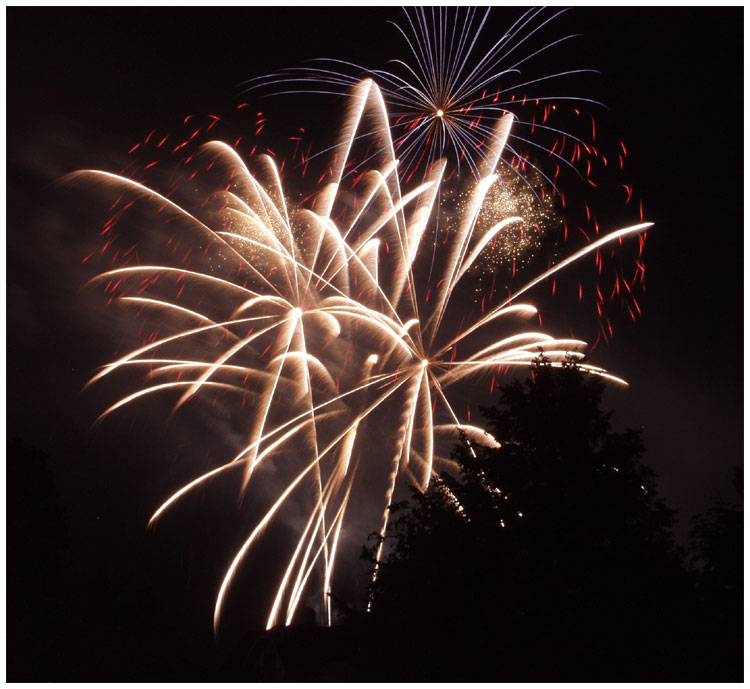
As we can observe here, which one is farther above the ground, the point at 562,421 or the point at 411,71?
the point at 411,71

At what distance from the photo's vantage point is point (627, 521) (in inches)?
444

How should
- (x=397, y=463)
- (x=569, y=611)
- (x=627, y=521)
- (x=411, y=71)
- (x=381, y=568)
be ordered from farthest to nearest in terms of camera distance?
(x=397, y=463)
(x=411, y=71)
(x=381, y=568)
(x=627, y=521)
(x=569, y=611)

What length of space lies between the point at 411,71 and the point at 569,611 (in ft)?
46.7

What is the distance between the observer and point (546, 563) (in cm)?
1082

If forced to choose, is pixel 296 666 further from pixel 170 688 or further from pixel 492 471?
pixel 492 471

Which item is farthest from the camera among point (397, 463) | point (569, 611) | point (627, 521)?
point (397, 463)

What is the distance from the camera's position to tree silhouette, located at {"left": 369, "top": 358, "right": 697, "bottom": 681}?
989 cm

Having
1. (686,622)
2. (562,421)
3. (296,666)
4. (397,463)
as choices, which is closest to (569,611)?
(686,622)

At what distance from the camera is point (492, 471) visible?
41.5 ft

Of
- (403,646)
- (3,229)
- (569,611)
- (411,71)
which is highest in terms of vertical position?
(411,71)

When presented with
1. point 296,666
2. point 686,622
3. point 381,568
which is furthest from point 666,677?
point 296,666

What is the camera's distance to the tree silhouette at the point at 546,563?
989cm

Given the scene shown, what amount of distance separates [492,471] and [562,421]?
2093mm

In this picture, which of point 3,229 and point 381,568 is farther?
point 381,568
